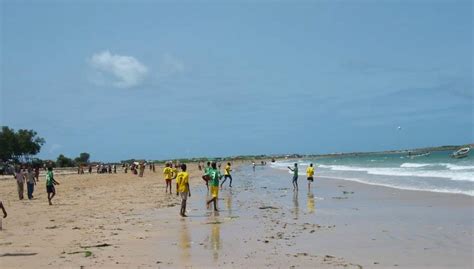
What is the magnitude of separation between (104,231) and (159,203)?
8.51 meters

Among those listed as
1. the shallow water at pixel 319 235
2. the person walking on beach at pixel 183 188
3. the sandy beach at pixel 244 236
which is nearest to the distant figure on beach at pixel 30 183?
the sandy beach at pixel 244 236

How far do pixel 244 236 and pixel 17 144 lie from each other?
267 ft

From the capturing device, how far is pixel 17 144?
84562mm

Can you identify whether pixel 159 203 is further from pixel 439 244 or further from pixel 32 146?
pixel 32 146

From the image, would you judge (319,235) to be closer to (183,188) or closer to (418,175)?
(183,188)

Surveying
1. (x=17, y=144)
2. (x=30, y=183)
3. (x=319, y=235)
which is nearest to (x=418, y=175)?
(x=30, y=183)

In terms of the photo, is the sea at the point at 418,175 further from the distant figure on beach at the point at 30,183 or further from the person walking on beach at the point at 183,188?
the distant figure on beach at the point at 30,183

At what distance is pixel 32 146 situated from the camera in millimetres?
87875

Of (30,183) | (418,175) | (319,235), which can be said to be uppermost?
(30,183)

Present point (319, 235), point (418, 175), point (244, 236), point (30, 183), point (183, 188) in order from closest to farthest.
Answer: point (244, 236), point (319, 235), point (183, 188), point (30, 183), point (418, 175)

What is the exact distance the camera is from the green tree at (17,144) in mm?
83000

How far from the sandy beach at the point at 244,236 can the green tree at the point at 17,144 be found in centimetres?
7002

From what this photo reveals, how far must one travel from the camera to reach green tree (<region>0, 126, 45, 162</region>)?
272ft

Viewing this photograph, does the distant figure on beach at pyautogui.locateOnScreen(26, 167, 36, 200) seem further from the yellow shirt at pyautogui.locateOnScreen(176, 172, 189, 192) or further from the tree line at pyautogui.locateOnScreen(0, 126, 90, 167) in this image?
the tree line at pyautogui.locateOnScreen(0, 126, 90, 167)
